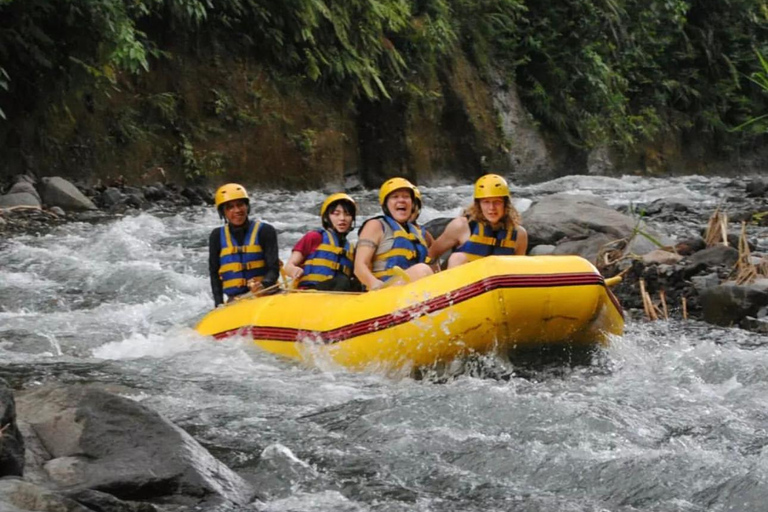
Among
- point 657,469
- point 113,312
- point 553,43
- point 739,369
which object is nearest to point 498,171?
point 553,43

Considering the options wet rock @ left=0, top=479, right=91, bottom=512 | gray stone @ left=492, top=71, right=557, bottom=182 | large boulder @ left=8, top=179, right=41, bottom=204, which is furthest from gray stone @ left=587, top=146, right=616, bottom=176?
wet rock @ left=0, top=479, right=91, bottom=512

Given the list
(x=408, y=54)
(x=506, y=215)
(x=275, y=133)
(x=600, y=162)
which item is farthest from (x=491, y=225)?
(x=600, y=162)

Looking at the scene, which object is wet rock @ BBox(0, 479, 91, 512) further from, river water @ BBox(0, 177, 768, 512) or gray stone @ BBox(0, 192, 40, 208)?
gray stone @ BBox(0, 192, 40, 208)

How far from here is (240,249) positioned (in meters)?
7.67

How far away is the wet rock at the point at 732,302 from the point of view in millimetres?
7582

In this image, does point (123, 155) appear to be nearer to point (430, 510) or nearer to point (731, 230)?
point (731, 230)

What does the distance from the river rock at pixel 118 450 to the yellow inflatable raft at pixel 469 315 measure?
201 centimetres

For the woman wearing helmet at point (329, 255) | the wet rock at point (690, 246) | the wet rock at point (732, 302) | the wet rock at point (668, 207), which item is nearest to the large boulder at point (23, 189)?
the woman wearing helmet at point (329, 255)

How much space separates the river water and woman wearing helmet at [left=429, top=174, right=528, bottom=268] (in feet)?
3.42

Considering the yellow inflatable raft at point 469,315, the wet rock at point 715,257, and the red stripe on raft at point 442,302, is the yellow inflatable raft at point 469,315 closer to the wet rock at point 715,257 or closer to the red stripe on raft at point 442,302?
the red stripe on raft at point 442,302

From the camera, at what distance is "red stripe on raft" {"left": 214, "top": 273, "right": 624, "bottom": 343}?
5.77 m

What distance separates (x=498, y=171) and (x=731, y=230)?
28.6ft

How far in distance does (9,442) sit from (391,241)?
3.72 meters

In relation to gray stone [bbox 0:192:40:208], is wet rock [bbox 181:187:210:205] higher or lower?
lower
